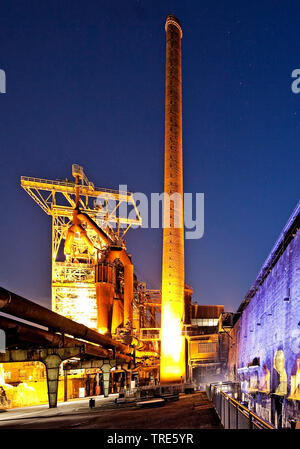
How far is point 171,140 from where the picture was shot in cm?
5059

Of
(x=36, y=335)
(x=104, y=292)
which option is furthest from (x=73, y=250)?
(x=36, y=335)

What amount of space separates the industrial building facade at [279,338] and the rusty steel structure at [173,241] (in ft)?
60.0

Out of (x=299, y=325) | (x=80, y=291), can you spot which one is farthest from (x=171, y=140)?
(x=299, y=325)

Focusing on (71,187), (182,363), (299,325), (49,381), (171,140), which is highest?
(171,140)

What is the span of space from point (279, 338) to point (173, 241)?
2979 cm

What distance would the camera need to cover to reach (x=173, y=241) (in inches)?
1882

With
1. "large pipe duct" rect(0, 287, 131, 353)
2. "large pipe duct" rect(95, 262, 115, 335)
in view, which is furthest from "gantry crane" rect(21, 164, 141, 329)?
"large pipe duct" rect(0, 287, 131, 353)

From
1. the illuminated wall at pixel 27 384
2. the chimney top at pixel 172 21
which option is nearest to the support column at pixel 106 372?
the illuminated wall at pixel 27 384

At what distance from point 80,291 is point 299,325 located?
39807mm

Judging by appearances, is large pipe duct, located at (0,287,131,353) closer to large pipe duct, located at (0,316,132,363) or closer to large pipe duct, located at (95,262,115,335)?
large pipe duct, located at (0,316,132,363)

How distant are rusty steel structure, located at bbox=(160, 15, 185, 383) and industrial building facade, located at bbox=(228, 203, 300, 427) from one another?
1827 centimetres
